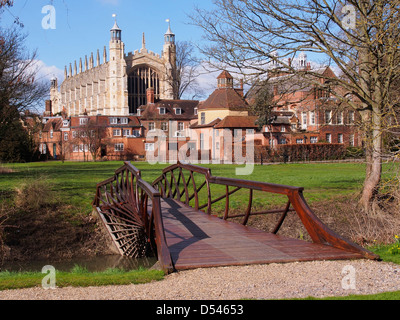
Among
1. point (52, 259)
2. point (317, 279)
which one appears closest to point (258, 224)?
point (52, 259)

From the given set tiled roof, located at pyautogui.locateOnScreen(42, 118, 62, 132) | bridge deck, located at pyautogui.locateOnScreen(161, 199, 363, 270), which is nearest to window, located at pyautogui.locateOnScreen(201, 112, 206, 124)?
tiled roof, located at pyautogui.locateOnScreen(42, 118, 62, 132)

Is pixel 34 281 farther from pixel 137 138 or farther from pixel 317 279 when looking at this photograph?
pixel 137 138

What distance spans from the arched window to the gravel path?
101 metres

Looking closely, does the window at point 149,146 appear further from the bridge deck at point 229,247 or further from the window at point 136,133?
the bridge deck at point 229,247

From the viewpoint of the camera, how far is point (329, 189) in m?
21.6

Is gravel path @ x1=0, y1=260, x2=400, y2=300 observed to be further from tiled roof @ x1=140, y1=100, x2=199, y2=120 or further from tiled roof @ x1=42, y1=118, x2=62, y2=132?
tiled roof @ x1=42, y1=118, x2=62, y2=132

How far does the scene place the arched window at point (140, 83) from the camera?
106750 millimetres

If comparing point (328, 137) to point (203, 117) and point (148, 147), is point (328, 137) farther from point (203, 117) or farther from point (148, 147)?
point (148, 147)

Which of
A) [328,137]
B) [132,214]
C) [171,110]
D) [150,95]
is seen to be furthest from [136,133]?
[132,214]

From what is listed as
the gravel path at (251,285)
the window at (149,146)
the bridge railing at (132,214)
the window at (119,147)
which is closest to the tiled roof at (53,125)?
the window at (119,147)

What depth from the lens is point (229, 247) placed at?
28.2 ft

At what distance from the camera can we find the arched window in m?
107

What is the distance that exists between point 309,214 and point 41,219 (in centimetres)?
1157
